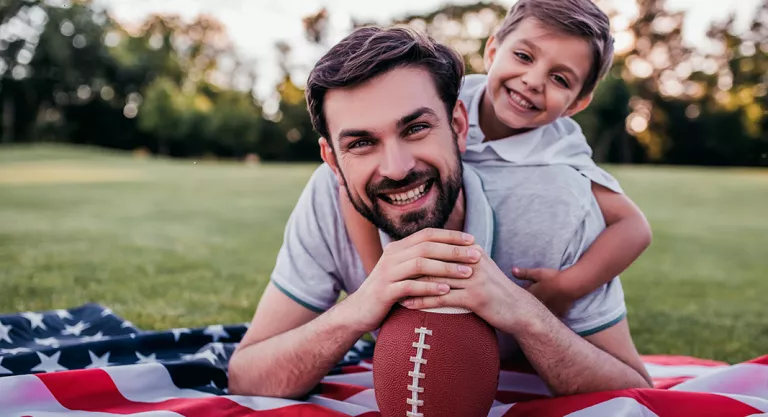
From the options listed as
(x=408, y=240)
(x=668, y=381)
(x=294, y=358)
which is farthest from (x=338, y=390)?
(x=668, y=381)

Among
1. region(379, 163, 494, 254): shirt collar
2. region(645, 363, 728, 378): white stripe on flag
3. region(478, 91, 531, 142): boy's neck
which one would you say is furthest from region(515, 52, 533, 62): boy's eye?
region(645, 363, 728, 378): white stripe on flag

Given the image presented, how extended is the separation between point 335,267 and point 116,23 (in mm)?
51719

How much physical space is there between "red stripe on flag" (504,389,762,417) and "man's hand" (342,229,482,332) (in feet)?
2.31

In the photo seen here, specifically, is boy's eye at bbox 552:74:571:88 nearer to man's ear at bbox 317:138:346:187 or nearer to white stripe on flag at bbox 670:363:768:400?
man's ear at bbox 317:138:346:187

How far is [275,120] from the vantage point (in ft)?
138

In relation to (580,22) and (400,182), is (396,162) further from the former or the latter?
(580,22)

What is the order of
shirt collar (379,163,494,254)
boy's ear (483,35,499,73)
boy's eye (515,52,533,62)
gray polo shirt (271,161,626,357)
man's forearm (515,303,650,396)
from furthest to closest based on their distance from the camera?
1. boy's ear (483,35,499,73)
2. boy's eye (515,52,533,62)
3. gray polo shirt (271,161,626,357)
4. shirt collar (379,163,494,254)
5. man's forearm (515,303,650,396)

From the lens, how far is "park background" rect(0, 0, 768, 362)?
5992mm

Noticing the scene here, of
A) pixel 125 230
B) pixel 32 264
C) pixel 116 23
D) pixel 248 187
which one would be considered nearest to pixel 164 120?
pixel 116 23

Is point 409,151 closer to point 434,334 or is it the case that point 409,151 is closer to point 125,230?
point 434,334

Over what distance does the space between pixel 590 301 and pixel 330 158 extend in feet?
3.96

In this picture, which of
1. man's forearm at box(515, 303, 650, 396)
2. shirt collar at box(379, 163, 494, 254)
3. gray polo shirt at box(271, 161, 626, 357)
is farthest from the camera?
gray polo shirt at box(271, 161, 626, 357)

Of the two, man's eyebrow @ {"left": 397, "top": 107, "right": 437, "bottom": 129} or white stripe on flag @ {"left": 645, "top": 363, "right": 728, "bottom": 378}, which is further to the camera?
white stripe on flag @ {"left": 645, "top": 363, "right": 728, "bottom": 378}

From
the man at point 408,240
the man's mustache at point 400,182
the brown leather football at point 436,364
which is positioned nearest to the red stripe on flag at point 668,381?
the man at point 408,240
